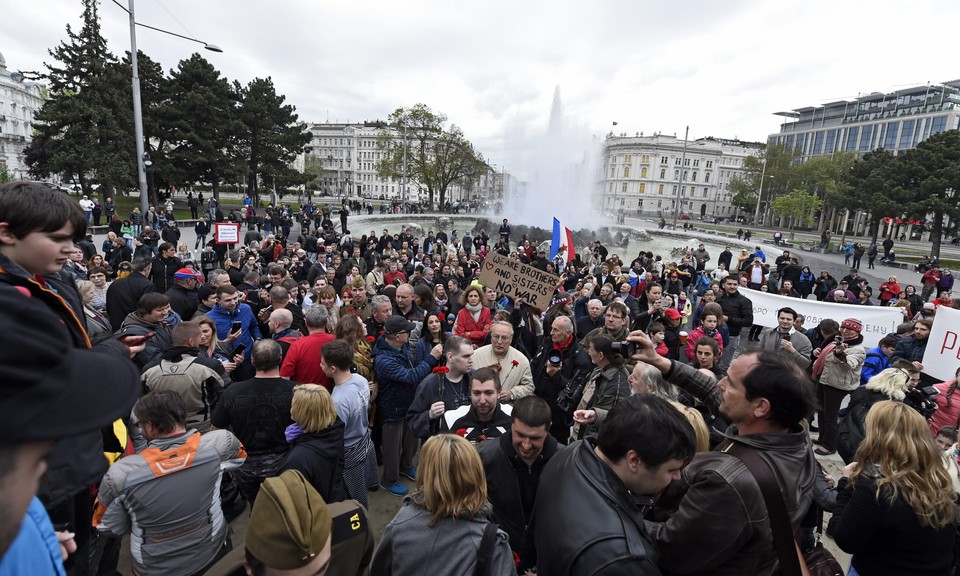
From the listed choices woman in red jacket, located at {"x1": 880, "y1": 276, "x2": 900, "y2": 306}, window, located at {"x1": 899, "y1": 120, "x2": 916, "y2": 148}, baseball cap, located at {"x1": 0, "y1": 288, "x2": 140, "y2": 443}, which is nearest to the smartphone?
baseball cap, located at {"x1": 0, "y1": 288, "x2": 140, "y2": 443}

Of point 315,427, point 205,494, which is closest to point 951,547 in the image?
point 315,427

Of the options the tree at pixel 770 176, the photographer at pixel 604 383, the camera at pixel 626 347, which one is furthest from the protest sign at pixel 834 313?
the tree at pixel 770 176

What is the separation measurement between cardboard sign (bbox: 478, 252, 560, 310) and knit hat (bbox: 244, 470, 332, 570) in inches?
231

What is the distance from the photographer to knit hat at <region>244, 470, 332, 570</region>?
68.2 inches

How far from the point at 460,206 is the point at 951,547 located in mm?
62208

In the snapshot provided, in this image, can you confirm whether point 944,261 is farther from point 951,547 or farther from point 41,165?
point 41,165

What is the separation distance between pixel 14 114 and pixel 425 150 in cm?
9280

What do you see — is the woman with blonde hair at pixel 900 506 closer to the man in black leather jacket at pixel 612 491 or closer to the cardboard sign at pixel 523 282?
the man in black leather jacket at pixel 612 491

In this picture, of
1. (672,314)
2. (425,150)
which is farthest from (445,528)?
(425,150)

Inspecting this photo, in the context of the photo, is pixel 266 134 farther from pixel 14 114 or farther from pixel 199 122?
pixel 14 114

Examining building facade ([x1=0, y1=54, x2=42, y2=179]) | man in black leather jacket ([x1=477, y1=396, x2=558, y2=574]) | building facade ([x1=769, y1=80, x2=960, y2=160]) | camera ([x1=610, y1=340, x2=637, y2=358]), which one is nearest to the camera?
man in black leather jacket ([x1=477, y1=396, x2=558, y2=574])

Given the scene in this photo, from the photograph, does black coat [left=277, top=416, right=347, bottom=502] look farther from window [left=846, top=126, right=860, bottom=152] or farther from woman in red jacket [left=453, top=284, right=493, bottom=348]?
window [left=846, top=126, right=860, bottom=152]

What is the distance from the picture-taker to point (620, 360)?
4297 millimetres

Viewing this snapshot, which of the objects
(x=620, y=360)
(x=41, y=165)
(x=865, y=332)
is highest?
(x=41, y=165)
